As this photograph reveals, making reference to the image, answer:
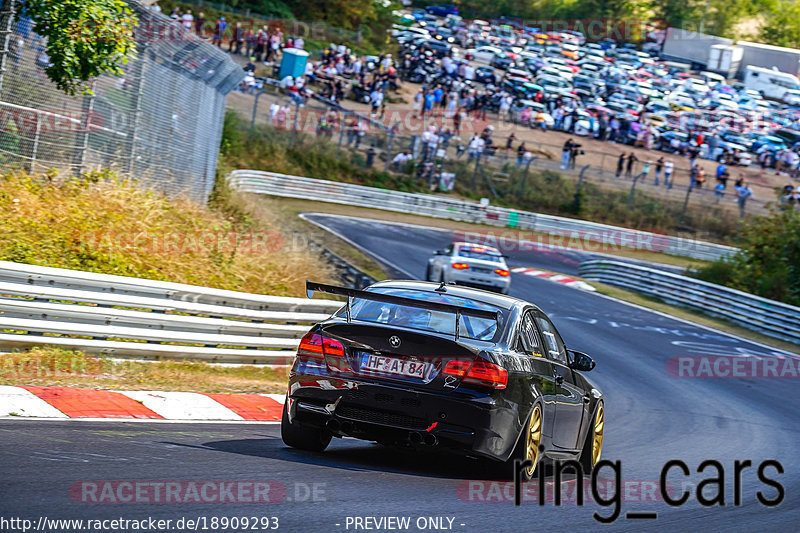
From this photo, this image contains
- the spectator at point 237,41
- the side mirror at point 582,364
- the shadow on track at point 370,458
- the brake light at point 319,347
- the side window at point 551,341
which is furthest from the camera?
the spectator at point 237,41

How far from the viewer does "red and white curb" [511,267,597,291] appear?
3127cm

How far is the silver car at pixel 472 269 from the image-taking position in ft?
79.2

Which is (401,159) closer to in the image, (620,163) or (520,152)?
(520,152)

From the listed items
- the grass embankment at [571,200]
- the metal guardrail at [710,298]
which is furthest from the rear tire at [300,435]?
the grass embankment at [571,200]

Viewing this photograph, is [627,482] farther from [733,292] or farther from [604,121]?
[604,121]

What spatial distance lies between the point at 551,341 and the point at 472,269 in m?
16.2

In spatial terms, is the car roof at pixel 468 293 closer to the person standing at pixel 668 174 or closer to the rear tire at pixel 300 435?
the rear tire at pixel 300 435

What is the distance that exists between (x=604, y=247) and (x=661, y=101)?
65.1 feet

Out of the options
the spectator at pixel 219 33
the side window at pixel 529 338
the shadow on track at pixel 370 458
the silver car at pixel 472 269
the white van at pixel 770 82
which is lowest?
the silver car at pixel 472 269

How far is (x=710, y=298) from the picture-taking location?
28312 millimetres

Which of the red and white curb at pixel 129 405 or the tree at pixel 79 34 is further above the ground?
the tree at pixel 79 34

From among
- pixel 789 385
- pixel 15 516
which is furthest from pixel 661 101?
pixel 15 516

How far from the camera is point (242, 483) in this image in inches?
230

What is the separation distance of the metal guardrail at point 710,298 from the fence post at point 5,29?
1915 centimetres
